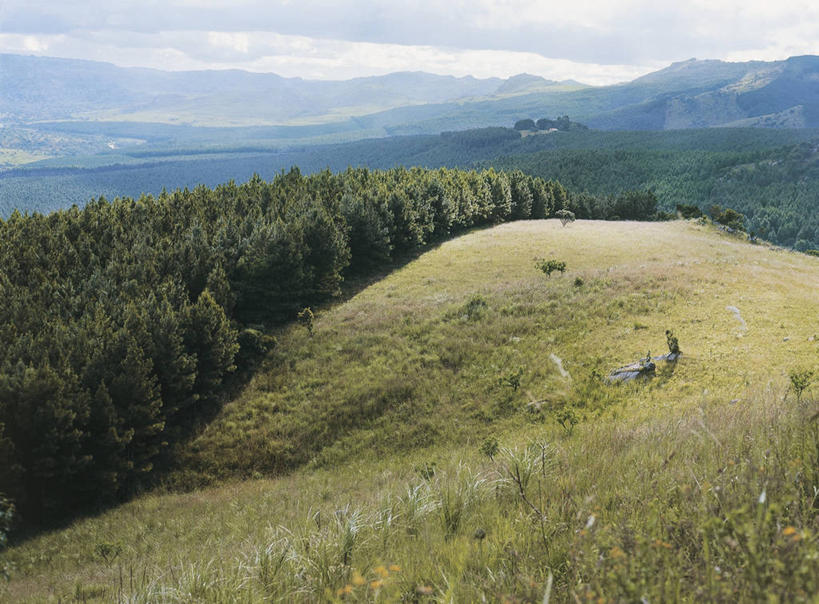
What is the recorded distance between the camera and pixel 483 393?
81.6 feet

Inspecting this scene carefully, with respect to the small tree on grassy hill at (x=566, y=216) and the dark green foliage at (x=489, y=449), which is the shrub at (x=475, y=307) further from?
the small tree on grassy hill at (x=566, y=216)

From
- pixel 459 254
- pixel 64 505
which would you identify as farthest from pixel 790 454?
pixel 459 254

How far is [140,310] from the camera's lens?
1201 inches

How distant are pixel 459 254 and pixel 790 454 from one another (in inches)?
2327

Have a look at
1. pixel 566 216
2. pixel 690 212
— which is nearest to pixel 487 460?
pixel 566 216

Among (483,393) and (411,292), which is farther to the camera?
(411,292)

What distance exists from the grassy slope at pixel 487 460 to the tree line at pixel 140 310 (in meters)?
2.98

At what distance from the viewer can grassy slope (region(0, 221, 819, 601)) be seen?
12.6 ft

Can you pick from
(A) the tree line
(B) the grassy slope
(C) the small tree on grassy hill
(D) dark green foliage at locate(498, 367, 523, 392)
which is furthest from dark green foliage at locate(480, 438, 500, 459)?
(C) the small tree on grassy hill

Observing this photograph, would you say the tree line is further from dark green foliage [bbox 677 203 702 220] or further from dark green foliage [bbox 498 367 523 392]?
dark green foliage [bbox 677 203 702 220]

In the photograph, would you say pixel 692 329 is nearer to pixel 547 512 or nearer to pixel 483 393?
pixel 483 393

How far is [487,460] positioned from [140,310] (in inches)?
1088

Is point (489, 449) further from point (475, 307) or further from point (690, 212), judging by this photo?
point (690, 212)

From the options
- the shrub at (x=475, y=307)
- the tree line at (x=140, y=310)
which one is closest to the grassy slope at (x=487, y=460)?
the shrub at (x=475, y=307)
